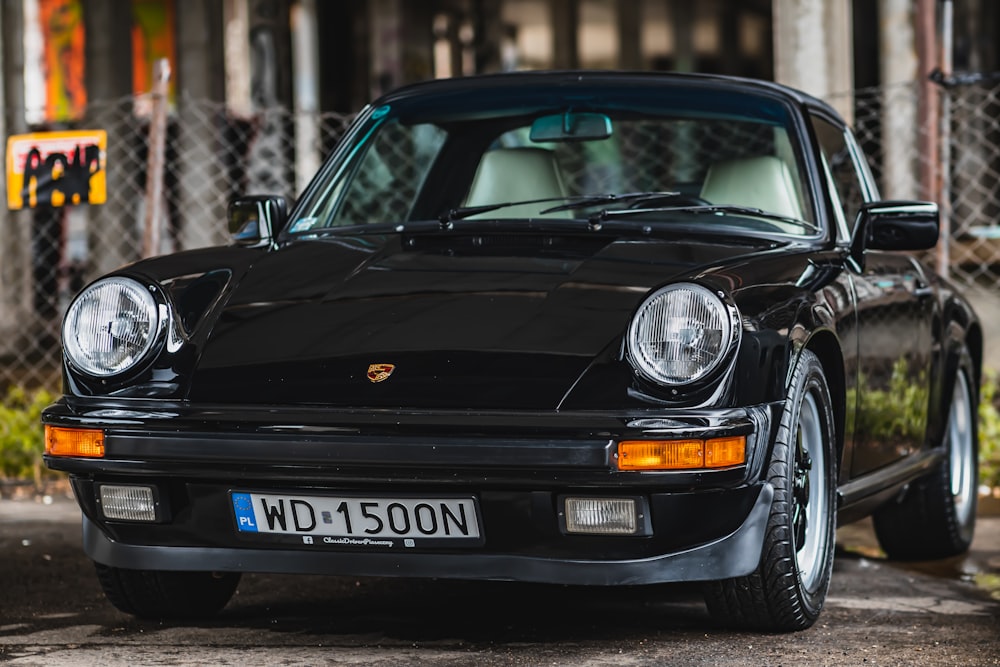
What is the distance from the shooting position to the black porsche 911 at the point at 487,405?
12.1ft

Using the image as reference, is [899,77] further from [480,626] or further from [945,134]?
[480,626]

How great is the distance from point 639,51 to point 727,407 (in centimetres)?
1891

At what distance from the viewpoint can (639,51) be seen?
2227 cm

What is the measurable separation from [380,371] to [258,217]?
1.24 m

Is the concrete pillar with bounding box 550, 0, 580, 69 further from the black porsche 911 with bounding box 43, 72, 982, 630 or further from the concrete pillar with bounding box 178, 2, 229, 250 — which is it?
the black porsche 911 with bounding box 43, 72, 982, 630

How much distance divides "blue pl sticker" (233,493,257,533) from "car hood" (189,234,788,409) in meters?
0.21

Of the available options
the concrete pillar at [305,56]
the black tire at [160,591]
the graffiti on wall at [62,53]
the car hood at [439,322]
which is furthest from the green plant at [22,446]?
the graffiti on wall at [62,53]

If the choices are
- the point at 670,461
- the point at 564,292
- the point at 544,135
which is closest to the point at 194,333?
the point at 564,292

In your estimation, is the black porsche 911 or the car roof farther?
the car roof

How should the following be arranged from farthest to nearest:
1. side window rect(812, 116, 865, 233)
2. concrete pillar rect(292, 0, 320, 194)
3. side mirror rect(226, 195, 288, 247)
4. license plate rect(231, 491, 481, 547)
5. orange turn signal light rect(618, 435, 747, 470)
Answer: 1. concrete pillar rect(292, 0, 320, 194)
2. side window rect(812, 116, 865, 233)
3. side mirror rect(226, 195, 288, 247)
4. license plate rect(231, 491, 481, 547)
5. orange turn signal light rect(618, 435, 747, 470)

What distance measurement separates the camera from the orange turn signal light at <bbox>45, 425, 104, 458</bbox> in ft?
12.8

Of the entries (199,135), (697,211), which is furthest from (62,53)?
(697,211)

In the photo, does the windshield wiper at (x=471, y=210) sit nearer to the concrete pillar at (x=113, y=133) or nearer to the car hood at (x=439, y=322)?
the car hood at (x=439, y=322)

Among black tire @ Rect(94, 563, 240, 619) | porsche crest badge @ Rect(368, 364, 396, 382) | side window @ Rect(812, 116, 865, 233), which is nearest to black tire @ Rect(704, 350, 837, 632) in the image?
porsche crest badge @ Rect(368, 364, 396, 382)
